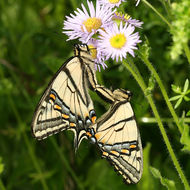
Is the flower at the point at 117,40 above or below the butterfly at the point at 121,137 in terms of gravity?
above

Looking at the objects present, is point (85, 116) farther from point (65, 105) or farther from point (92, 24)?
point (92, 24)

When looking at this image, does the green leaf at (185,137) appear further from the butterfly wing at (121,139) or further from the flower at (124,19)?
the flower at (124,19)

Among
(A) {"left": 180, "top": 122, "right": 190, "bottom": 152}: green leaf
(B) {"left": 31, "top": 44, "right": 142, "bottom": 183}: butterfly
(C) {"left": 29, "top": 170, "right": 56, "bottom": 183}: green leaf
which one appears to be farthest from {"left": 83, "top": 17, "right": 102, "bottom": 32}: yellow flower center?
(C) {"left": 29, "top": 170, "right": 56, "bottom": 183}: green leaf

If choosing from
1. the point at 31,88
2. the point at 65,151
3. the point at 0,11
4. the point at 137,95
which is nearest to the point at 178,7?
the point at 137,95

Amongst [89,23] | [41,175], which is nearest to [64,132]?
[41,175]

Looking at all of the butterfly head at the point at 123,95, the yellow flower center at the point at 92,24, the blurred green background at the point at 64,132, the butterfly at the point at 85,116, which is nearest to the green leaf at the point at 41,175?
the blurred green background at the point at 64,132

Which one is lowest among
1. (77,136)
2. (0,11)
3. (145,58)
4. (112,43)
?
(77,136)

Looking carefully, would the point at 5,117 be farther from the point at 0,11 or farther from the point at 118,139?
the point at 118,139
